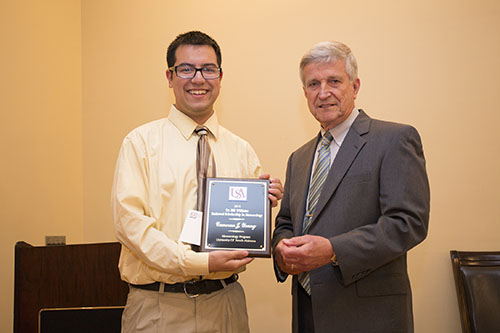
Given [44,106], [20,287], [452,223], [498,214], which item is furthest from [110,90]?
[498,214]

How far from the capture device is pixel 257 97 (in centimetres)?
327

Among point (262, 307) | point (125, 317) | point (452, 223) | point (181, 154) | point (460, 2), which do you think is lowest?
point (262, 307)

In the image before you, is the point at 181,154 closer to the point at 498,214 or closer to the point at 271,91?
the point at 271,91

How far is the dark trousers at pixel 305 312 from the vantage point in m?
2.05

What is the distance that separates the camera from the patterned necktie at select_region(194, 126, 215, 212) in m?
2.07

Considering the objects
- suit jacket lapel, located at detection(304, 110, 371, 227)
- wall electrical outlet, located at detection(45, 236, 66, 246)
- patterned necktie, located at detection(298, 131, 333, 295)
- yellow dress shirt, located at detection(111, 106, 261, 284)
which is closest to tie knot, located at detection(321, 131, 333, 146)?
patterned necktie, located at detection(298, 131, 333, 295)

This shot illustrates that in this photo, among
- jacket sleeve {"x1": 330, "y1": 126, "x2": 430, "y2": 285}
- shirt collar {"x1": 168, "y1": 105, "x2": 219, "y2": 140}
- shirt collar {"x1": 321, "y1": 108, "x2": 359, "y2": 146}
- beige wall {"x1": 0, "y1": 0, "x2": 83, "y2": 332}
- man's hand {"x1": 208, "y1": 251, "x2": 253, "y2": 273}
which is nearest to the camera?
jacket sleeve {"x1": 330, "y1": 126, "x2": 430, "y2": 285}

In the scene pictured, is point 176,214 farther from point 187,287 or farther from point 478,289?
point 478,289

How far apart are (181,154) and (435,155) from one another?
1767 millimetres

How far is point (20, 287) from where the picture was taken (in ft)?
8.61

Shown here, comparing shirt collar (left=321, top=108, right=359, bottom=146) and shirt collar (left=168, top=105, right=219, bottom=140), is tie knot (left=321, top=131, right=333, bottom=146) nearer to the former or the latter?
shirt collar (left=321, top=108, right=359, bottom=146)

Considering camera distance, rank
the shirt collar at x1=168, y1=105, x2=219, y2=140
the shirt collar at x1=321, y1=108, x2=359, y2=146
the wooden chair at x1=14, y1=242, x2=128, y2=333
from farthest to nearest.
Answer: the wooden chair at x1=14, y1=242, x2=128, y2=333
the shirt collar at x1=168, y1=105, x2=219, y2=140
the shirt collar at x1=321, y1=108, x2=359, y2=146

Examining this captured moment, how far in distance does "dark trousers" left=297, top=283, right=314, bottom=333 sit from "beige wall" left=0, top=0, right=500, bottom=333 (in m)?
1.09

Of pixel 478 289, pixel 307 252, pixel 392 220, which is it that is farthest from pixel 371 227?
pixel 478 289
